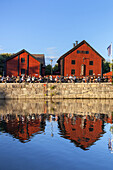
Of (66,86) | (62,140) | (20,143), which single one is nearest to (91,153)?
(62,140)

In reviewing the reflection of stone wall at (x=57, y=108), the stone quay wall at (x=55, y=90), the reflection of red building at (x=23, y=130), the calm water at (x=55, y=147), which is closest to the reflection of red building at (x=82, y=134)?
the calm water at (x=55, y=147)

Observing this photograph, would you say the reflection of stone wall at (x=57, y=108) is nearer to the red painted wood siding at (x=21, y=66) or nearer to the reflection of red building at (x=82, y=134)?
the reflection of red building at (x=82, y=134)

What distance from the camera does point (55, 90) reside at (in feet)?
117

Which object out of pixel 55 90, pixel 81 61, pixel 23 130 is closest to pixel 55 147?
A: pixel 23 130

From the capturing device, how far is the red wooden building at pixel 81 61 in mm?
46344

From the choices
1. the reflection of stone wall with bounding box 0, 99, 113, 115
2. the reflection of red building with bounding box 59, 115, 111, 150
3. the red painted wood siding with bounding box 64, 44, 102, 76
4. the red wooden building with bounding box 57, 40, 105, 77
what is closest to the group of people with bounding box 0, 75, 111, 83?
the red wooden building with bounding box 57, 40, 105, 77

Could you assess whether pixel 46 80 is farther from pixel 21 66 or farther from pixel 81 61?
pixel 81 61

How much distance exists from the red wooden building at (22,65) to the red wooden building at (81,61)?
601cm

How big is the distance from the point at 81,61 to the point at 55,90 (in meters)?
14.0

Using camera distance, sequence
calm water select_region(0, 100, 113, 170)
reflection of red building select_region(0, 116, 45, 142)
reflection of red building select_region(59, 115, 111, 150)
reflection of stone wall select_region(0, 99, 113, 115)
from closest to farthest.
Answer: calm water select_region(0, 100, 113, 170)
reflection of red building select_region(59, 115, 111, 150)
reflection of red building select_region(0, 116, 45, 142)
reflection of stone wall select_region(0, 99, 113, 115)

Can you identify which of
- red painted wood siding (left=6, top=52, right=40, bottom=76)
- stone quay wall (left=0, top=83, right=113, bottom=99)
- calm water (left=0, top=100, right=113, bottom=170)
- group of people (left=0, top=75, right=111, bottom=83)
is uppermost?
red painted wood siding (left=6, top=52, right=40, bottom=76)

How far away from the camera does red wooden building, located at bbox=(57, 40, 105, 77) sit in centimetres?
4634

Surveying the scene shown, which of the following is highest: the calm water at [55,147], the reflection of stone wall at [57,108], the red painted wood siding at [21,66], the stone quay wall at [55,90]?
the red painted wood siding at [21,66]

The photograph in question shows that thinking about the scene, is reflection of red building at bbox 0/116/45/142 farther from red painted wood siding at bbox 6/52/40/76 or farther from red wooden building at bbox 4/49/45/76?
red painted wood siding at bbox 6/52/40/76
